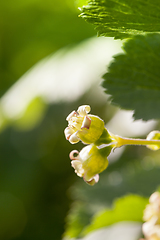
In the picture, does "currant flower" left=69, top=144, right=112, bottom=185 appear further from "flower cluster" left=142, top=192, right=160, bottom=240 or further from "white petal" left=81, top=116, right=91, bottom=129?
"flower cluster" left=142, top=192, right=160, bottom=240

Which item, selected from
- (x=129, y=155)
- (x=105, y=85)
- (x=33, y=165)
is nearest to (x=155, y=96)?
(x=105, y=85)

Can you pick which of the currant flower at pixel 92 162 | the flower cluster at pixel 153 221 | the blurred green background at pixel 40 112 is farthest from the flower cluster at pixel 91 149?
the blurred green background at pixel 40 112

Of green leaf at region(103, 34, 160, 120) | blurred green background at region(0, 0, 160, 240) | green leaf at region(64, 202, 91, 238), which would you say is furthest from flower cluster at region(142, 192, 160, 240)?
blurred green background at region(0, 0, 160, 240)

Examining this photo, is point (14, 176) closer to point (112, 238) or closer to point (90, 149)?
point (112, 238)

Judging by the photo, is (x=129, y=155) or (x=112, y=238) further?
(x=129, y=155)

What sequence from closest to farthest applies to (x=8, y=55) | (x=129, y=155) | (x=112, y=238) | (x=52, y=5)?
(x=112, y=238) < (x=129, y=155) < (x=52, y=5) < (x=8, y=55)

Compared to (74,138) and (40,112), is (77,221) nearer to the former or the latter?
(74,138)

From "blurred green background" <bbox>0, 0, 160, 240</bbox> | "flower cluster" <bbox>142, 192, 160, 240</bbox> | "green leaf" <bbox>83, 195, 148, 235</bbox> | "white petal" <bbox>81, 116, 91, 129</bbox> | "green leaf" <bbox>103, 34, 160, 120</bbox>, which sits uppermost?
"blurred green background" <bbox>0, 0, 160, 240</bbox>
